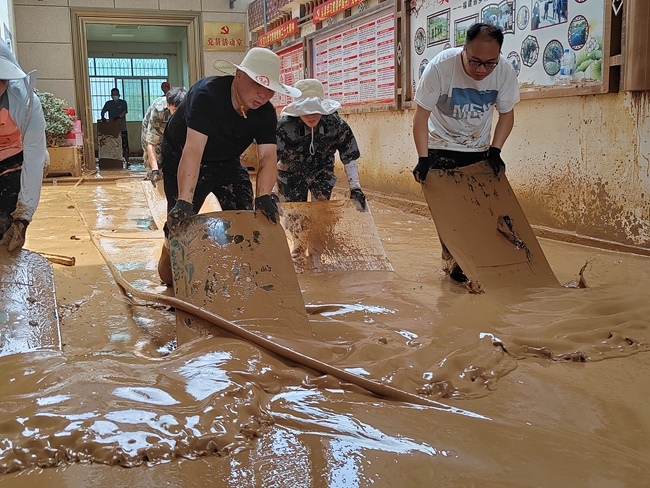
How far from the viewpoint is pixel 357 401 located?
6.36 ft

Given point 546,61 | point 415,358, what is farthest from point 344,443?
point 546,61

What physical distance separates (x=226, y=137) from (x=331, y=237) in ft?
3.72

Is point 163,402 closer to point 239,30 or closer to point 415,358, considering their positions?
point 415,358

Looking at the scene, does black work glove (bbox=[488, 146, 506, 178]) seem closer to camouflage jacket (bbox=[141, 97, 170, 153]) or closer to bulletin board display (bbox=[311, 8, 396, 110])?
camouflage jacket (bbox=[141, 97, 170, 153])

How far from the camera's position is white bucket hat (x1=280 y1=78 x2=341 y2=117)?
386cm

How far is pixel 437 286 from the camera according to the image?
354cm

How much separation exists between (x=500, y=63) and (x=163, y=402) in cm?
266

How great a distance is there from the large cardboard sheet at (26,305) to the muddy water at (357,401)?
17cm

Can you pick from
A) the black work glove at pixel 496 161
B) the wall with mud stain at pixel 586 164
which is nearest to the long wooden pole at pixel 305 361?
the black work glove at pixel 496 161

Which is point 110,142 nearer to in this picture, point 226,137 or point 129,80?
point 129,80

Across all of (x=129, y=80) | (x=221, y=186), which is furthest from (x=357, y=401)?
(x=129, y=80)

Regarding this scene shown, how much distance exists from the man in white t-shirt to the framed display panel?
3528 mm

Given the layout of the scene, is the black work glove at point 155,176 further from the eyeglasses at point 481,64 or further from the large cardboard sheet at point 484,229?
the eyeglasses at point 481,64

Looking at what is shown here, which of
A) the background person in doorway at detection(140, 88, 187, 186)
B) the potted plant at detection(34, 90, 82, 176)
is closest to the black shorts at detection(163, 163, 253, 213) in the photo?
the background person in doorway at detection(140, 88, 187, 186)
